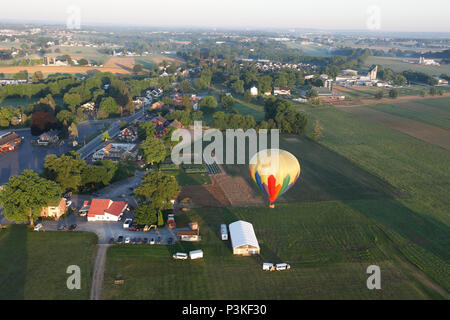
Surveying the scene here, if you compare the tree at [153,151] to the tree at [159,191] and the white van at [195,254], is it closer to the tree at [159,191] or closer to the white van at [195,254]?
the tree at [159,191]

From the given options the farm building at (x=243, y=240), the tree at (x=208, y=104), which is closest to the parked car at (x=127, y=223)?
the farm building at (x=243, y=240)

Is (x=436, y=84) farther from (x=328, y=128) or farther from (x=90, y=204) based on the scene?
(x=90, y=204)

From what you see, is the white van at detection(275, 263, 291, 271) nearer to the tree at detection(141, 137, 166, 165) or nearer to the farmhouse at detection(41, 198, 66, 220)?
the farmhouse at detection(41, 198, 66, 220)

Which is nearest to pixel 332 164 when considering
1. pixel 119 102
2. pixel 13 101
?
pixel 119 102

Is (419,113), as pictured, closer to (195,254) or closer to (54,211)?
(195,254)

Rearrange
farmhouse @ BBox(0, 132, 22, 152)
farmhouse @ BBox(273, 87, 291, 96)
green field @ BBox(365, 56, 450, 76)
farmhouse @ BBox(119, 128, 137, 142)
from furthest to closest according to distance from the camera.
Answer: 1. green field @ BBox(365, 56, 450, 76)
2. farmhouse @ BBox(273, 87, 291, 96)
3. farmhouse @ BBox(119, 128, 137, 142)
4. farmhouse @ BBox(0, 132, 22, 152)

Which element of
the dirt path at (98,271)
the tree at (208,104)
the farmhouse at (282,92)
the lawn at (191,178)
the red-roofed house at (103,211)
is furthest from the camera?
the farmhouse at (282,92)

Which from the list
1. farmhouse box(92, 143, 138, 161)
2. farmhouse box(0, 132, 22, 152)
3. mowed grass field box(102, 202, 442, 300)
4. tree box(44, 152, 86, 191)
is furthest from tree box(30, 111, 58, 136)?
mowed grass field box(102, 202, 442, 300)
